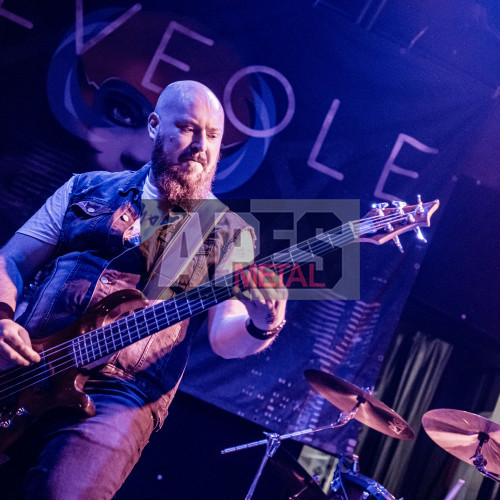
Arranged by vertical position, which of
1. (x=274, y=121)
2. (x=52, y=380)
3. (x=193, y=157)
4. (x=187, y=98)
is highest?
(x=274, y=121)

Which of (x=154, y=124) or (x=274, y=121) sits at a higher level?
(x=274, y=121)

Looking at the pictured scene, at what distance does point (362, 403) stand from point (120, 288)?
76.9 inches

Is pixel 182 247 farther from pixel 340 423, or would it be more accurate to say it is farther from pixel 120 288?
pixel 340 423

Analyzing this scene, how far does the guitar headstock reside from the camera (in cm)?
217


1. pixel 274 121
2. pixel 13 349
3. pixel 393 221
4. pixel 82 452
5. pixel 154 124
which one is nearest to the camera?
pixel 82 452

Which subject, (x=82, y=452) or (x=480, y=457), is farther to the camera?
(x=480, y=457)

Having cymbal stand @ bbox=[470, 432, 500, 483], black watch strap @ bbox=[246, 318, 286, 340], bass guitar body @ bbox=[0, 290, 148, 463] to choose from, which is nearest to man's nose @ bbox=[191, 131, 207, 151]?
bass guitar body @ bbox=[0, 290, 148, 463]

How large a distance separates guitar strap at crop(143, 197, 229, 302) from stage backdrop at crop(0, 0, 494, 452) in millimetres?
1096

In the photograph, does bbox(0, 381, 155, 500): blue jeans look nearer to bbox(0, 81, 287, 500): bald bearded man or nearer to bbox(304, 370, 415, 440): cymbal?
bbox(0, 81, 287, 500): bald bearded man

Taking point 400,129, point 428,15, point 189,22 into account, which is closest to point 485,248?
point 400,129

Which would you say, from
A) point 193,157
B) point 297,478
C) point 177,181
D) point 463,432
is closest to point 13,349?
point 177,181

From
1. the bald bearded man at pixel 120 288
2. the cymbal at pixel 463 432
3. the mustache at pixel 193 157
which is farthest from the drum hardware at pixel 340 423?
the mustache at pixel 193 157

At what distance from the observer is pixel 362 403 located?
3131 mm

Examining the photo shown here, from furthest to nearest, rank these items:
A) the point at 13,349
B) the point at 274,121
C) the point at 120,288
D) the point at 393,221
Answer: the point at 274,121 → the point at 393,221 → the point at 120,288 → the point at 13,349
